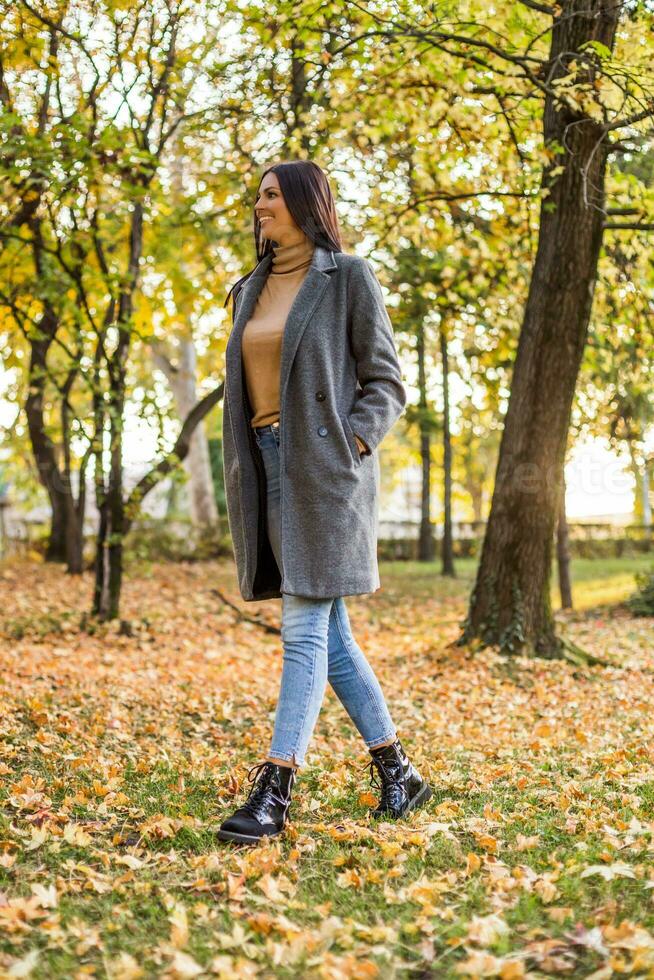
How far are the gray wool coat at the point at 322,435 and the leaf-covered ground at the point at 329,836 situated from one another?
0.86 meters

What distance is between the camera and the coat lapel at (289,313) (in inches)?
127

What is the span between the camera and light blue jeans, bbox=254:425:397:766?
10.5ft

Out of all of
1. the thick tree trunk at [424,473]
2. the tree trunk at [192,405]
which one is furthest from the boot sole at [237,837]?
the thick tree trunk at [424,473]

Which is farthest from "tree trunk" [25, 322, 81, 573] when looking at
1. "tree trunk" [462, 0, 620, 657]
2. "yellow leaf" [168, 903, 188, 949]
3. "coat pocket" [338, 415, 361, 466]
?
"yellow leaf" [168, 903, 188, 949]

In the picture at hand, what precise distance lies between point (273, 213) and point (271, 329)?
16.6 inches

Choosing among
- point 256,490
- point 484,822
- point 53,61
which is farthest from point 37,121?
point 484,822

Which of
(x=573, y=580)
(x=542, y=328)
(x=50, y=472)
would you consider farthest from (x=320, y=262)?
(x=573, y=580)

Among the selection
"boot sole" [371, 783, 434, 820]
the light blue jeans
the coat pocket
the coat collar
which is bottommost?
"boot sole" [371, 783, 434, 820]

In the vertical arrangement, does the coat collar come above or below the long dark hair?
below

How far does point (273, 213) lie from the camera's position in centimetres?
341

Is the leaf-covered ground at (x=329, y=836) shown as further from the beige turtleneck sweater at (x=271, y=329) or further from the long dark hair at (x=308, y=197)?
the long dark hair at (x=308, y=197)

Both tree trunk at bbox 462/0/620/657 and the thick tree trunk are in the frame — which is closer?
tree trunk at bbox 462/0/620/657

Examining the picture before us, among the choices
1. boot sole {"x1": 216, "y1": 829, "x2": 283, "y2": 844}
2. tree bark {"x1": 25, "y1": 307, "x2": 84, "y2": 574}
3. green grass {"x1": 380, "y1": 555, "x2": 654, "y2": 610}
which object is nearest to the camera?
boot sole {"x1": 216, "y1": 829, "x2": 283, "y2": 844}

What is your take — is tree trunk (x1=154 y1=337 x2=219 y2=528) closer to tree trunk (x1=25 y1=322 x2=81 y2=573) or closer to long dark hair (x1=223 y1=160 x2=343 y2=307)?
tree trunk (x1=25 y1=322 x2=81 y2=573)
